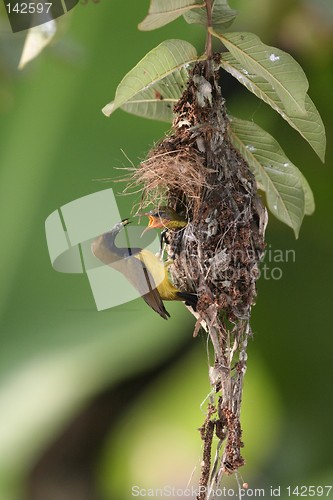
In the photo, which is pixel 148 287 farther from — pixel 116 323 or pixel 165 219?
pixel 116 323

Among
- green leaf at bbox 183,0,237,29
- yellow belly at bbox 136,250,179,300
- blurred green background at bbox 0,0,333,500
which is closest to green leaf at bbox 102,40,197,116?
green leaf at bbox 183,0,237,29

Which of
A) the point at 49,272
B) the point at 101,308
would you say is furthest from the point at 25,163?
the point at 101,308

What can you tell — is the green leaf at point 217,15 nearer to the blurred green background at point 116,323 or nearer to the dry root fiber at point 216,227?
the dry root fiber at point 216,227

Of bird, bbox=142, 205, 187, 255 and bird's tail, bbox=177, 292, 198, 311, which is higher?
bird, bbox=142, 205, 187, 255

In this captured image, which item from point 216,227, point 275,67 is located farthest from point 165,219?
point 275,67

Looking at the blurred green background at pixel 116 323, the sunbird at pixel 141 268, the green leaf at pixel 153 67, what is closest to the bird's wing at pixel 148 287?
the sunbird at pixel 141 268

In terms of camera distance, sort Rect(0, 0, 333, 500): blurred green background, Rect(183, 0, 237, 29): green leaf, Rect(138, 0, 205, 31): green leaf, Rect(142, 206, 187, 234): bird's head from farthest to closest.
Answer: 1. Rect(0, 0, 333, 500): blurred green background
2. Rect(142, 206, 187, 234): bird's head
3. Rect(183, 0, 237, 29): green leaf
4. Rect(138, 0, 205, 31): green leaf

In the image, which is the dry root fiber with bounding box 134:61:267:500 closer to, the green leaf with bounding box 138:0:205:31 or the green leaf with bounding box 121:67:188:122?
the green leaf with bounding box 121:67:188:122
